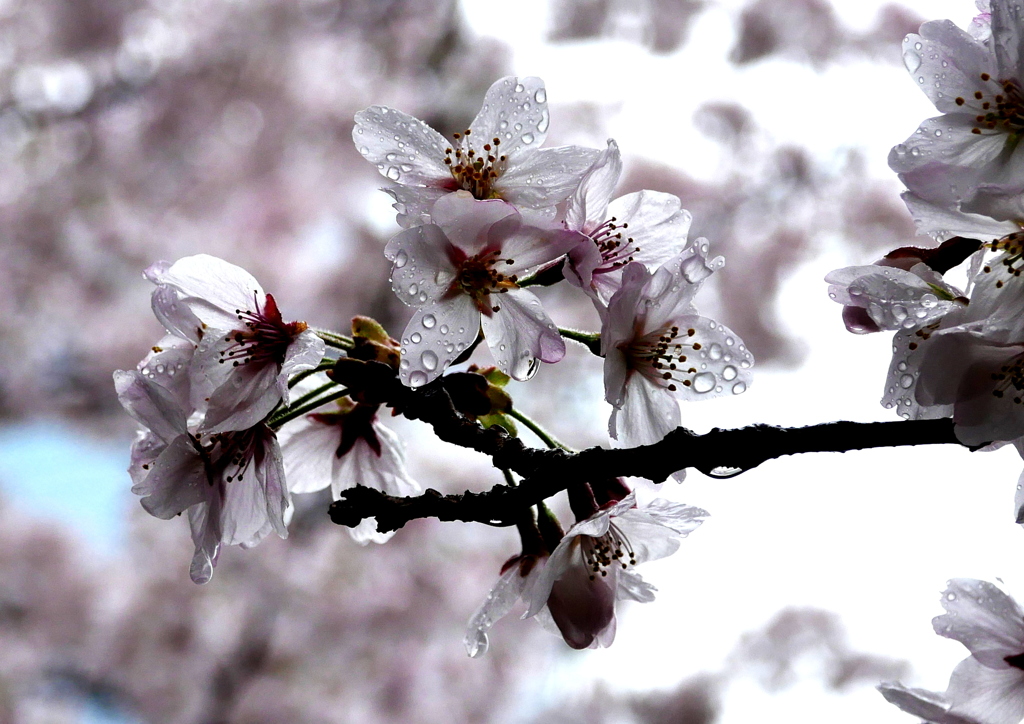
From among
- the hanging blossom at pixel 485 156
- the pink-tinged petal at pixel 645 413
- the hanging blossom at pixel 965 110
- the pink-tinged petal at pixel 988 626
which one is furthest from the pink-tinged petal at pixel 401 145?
the pink-tinged petal at pixel 988 626

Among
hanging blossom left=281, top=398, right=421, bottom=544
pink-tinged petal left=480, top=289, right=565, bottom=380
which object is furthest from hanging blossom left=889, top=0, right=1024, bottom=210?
hanging blossom left=281, top=398, right=421, bottom=544

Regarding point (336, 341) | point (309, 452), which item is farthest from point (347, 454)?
point (336, 341)

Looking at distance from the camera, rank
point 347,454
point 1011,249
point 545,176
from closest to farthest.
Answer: point 1011,249 < point 545,176 < point 347,454

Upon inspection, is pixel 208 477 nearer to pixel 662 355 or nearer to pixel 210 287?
pixel 210 287

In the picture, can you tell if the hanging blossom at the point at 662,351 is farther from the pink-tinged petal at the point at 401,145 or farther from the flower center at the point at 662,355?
the pink-tinged petal at the point at 401,145

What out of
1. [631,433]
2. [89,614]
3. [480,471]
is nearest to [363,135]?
[631,433]

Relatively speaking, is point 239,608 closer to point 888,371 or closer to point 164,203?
point 164,203
